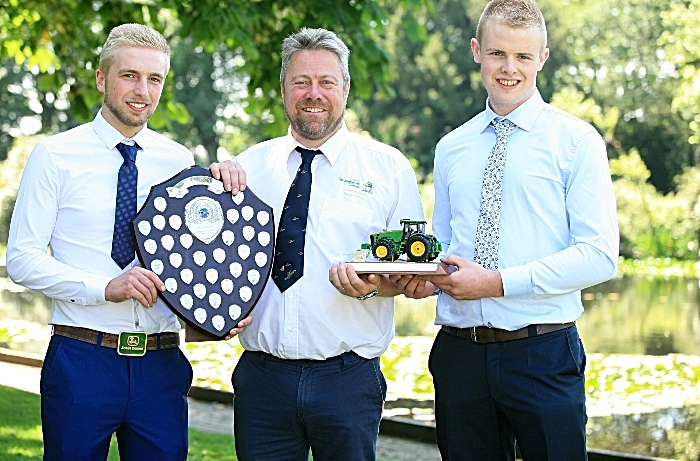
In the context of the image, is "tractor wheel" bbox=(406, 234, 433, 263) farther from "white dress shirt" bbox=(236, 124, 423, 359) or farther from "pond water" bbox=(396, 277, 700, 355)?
"pond water" bbox=(396, 277, 700, 355)

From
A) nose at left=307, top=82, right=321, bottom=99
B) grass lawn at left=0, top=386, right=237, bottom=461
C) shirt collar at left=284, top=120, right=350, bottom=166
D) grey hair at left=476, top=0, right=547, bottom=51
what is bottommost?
grass lawn at left=0, top=386, right=237, bottom=461

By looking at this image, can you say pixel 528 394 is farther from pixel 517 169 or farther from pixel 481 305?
pixel 517 169

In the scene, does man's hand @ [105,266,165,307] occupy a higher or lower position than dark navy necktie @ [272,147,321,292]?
lower

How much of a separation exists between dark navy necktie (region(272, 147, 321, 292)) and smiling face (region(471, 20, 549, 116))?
838 mm

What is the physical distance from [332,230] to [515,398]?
977mm

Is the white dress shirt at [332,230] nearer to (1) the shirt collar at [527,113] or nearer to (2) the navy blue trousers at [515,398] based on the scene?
(2) the navy blue trousers at [515,398]

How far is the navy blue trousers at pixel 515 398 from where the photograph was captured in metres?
3.55

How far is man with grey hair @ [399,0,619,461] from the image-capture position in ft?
11.5

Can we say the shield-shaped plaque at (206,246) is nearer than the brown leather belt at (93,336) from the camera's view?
Yes

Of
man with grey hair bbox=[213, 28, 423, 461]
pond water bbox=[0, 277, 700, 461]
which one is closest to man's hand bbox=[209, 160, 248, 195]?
man with grey hair bbox=[213, 28, 423, 461]

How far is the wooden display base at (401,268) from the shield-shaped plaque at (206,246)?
0.45 metres

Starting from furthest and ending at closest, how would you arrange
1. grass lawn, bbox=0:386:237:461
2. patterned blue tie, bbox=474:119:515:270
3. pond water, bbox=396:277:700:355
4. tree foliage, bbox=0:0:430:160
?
pond water, bbox=396:277:700:355 < tree foliage, bbox=0:0:430:160 < grass lawn, bbox=0:386:237:461 < patterned blue tie, bbox=474:119:515:270

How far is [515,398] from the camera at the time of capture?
358 cm

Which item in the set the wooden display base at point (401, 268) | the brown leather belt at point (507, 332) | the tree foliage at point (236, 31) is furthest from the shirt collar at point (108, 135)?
the tree foliage at point (236, 31)
